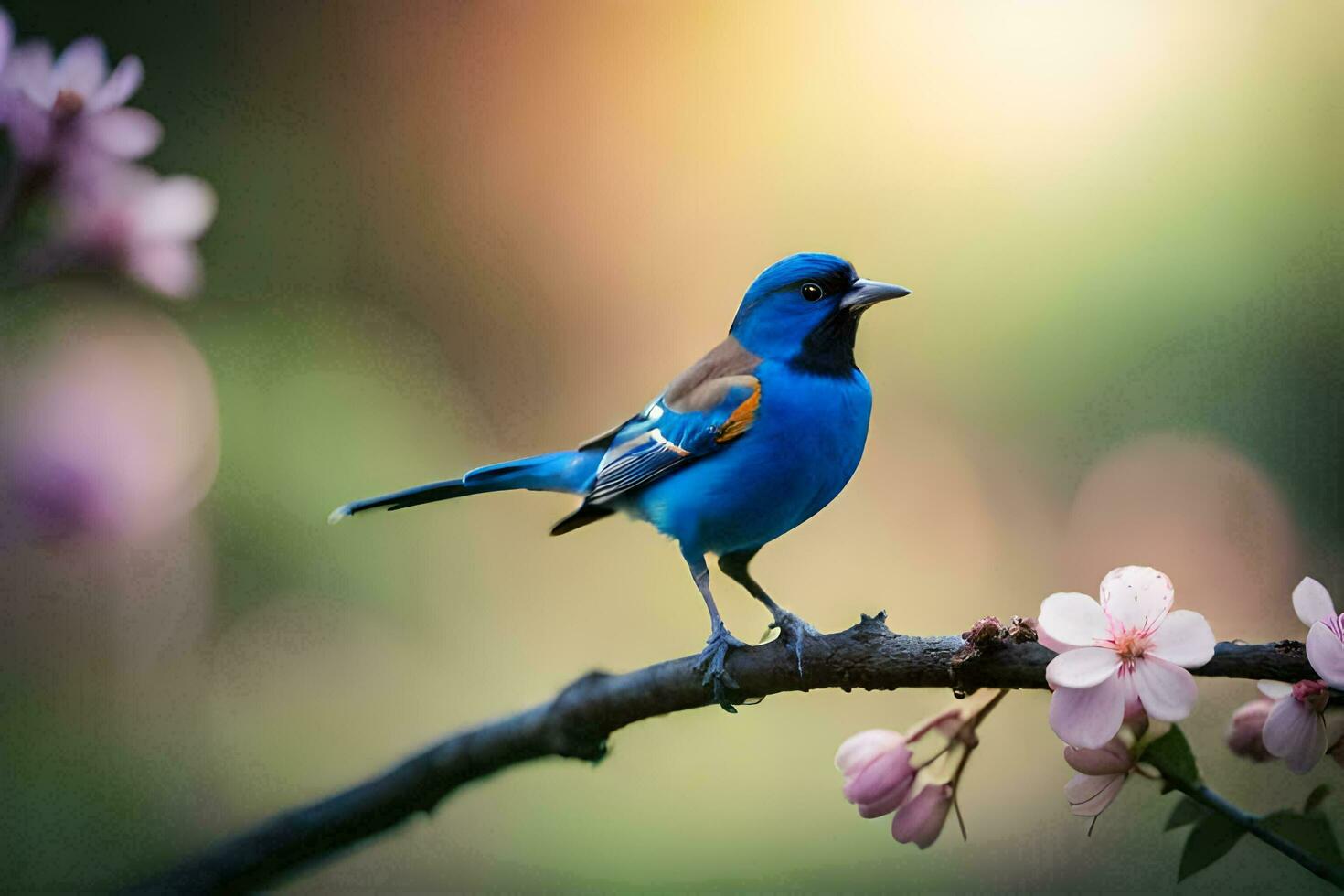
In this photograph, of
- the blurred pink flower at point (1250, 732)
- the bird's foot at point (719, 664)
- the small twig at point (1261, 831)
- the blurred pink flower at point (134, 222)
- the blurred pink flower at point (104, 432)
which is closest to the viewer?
the small twig at point (1261, 831)

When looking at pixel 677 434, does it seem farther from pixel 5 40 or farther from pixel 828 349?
pixel 5 40

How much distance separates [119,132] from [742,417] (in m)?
0.44

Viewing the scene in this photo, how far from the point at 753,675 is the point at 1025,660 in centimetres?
19

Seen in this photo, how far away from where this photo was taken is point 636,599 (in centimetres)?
139

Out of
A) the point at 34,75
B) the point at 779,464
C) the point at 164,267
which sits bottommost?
the point at 779,464

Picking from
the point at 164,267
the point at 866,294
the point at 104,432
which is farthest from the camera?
the point at 104,432

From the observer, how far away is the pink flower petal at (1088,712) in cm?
51

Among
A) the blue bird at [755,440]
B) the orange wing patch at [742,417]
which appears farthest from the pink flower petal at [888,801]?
A: the orange wing patch at [742,417]

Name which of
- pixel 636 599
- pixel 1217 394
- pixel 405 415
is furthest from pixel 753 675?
pixel 1217 394

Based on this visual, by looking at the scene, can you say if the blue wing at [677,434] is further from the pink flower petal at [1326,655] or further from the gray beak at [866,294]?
the pink flower petal at [1326,655]

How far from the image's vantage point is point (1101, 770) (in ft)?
1.81

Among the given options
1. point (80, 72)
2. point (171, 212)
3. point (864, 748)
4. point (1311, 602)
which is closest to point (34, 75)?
point (80, 72)

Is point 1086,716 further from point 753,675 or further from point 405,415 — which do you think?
point 405,415

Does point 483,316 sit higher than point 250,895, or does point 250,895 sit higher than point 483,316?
point 483,316
